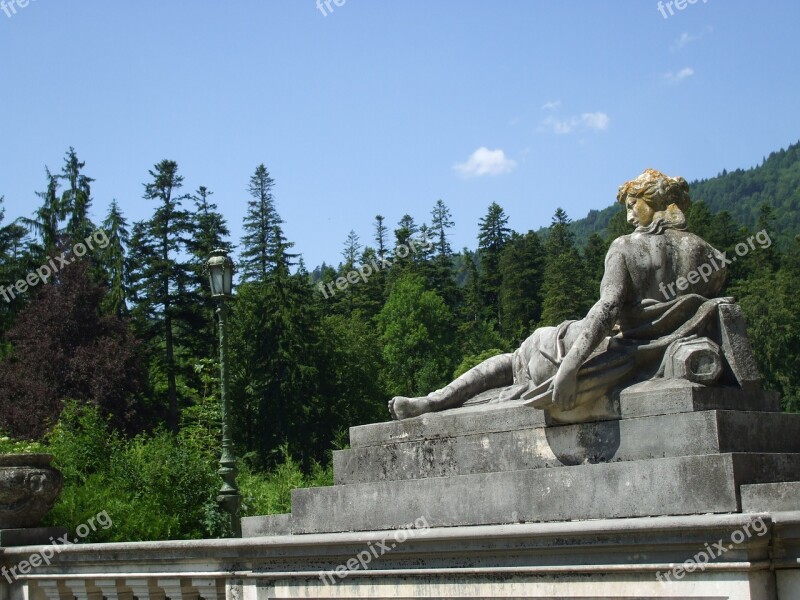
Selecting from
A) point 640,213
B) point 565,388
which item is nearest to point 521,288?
point 640,213

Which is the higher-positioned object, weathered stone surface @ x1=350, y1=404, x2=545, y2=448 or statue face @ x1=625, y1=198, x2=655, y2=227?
statue face @ x1=625, y1=198, x2=655, y2=227

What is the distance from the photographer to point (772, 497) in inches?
251

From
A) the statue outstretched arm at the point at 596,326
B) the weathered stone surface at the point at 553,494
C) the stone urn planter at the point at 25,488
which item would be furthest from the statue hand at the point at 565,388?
the stone urn planter at the point at 25,488

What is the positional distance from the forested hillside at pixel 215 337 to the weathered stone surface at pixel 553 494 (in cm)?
672

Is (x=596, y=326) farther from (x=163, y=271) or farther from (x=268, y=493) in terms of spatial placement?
(x=163, y=271)

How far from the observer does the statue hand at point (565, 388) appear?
741 centimetres

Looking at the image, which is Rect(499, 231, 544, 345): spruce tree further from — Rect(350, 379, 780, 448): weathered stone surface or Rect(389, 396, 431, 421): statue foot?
Rect(350, 379, 780, 448): weathered stone surface

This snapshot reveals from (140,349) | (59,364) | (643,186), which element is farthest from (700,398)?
(140,349)

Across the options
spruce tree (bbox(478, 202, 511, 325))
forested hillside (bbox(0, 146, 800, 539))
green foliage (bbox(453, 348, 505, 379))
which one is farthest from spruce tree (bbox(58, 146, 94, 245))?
spruce tree (bbox(478, 202, 511, 325))

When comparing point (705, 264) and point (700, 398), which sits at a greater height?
point (705, 264)

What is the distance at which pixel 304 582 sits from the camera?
766 cm

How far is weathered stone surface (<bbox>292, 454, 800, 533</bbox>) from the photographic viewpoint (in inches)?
261

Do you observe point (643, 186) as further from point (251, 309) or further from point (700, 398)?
point (251, 309)

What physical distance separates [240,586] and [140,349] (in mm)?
37032
